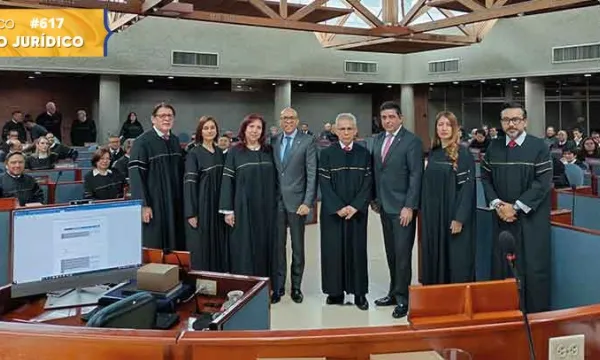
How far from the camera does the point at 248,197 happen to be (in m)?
3.95

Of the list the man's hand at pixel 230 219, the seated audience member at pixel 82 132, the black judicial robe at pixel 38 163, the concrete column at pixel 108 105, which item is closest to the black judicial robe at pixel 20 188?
the black judicial robe at pixel 38 163

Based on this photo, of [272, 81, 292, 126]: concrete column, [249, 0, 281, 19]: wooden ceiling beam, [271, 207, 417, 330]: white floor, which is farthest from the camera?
[272, 81, 292, 126]: concrete column

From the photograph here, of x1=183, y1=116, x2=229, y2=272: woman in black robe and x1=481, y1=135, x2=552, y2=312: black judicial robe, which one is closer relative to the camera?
x1=481, y1=135, x2=552, y2=312: black judicial robe

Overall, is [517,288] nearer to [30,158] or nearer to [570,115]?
[30,158]

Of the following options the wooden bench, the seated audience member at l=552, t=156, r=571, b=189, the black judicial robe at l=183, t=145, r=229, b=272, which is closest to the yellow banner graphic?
the black judicial robe at l=183, t=145, r=229, b=272

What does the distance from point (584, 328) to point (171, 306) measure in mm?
1435

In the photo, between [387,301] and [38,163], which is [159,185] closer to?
[387,301]

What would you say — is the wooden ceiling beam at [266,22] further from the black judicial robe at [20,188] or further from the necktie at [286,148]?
the necktie at [286,148]

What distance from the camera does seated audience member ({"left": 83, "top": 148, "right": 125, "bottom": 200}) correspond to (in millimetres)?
5223

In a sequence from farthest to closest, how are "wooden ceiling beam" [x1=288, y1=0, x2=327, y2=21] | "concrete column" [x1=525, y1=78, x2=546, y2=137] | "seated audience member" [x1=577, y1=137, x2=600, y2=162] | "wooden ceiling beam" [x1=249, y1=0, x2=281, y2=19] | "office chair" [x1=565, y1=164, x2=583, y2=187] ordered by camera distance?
1. "concrete column" [x1=525, y1=78, x2=546, y2=137]
2. "wooden ceiling beam" [x1=288, y1=0, x2=327, y2=21]
3. "wooden ceiling beam" [x1=249, y1=0, x2=281, y2=19]
4. "seated audience member" [x1=577, y1=137, x2=600, y2=162]
5. "office chair" [x1=565, y1=164, x2=583, y2=187]

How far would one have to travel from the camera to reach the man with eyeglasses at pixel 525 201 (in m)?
3.51

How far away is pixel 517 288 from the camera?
48.6 inches

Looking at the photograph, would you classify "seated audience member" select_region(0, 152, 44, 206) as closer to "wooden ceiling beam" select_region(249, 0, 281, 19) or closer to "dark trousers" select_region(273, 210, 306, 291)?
"dark trousers" select_region(273, 210, 306, 291)

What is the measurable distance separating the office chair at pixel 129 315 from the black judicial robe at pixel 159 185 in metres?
2.09
